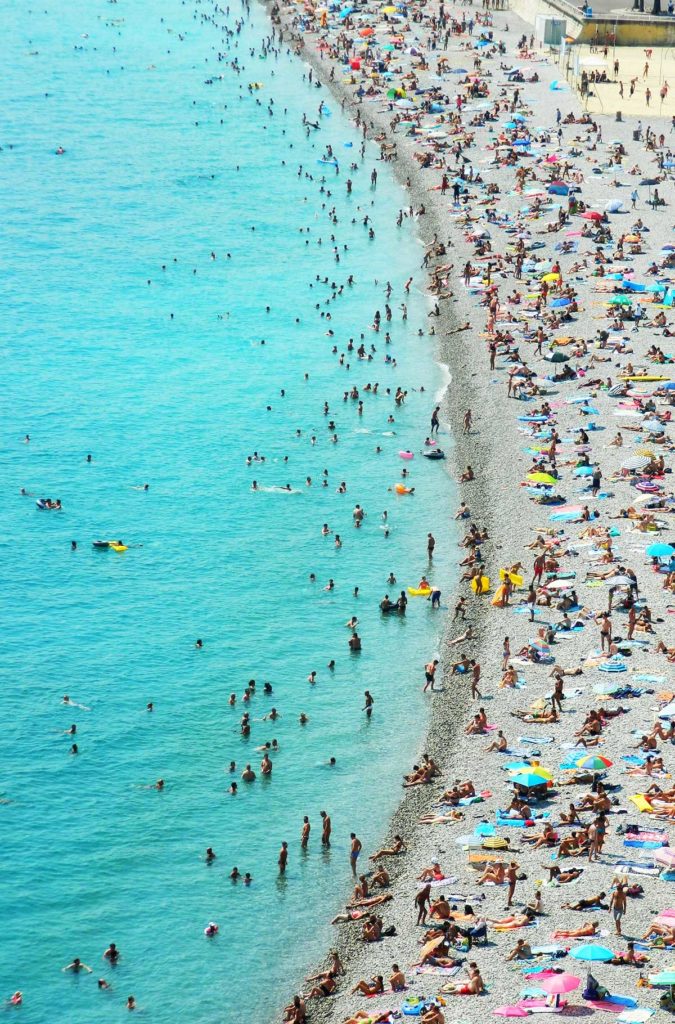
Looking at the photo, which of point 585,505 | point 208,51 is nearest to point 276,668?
point 585,505

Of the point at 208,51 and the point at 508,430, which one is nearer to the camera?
the point at 508,430

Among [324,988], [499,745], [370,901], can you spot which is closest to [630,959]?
[324,988]

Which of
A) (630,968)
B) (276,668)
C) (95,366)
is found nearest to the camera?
(630,968)

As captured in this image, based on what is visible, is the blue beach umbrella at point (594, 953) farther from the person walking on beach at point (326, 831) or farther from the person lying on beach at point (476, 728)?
the person lying on beach at point (476, 728)

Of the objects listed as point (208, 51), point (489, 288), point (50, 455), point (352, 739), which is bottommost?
point (352, 739)

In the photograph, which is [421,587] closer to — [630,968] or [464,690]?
[464,690]

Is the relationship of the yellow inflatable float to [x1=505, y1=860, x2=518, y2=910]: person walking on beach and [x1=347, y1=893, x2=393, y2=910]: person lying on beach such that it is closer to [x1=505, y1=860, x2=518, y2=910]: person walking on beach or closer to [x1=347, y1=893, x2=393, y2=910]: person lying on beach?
[x1=347, y1=893, x2=393, y2=910]: person lying on beach

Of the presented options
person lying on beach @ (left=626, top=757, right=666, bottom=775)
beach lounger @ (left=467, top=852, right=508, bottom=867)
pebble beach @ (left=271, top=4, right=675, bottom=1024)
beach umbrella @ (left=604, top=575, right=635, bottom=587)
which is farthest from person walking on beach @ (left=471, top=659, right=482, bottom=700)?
beach lounger @ (left=467, top=852, right=508, bottom=867)
